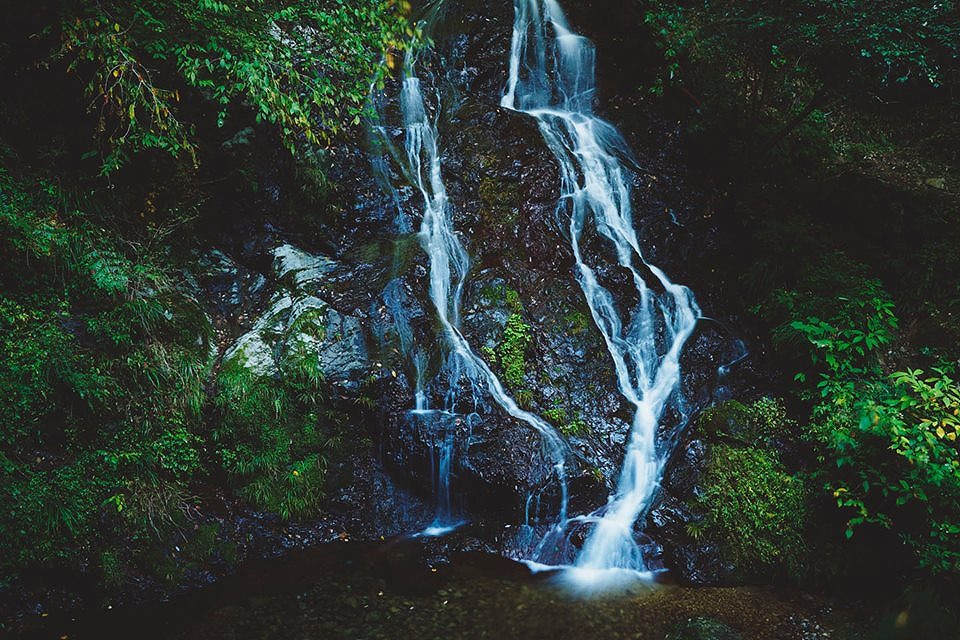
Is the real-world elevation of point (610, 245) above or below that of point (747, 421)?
above

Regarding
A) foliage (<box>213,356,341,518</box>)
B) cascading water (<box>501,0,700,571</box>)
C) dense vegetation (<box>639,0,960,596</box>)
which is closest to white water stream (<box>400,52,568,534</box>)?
cascading water (<box>501,0,700,571</box>)

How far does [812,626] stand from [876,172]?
25.6 ft

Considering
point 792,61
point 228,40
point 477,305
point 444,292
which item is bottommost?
point 477,305

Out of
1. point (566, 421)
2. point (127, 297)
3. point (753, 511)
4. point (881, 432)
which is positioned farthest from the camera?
point (566, 421)

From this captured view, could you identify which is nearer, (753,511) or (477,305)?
(753,511)

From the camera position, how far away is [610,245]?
8.58 m

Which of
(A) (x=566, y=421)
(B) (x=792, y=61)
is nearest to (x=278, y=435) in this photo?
(A) (x=566, y=421)

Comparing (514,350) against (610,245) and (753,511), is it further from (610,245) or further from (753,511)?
(753,511)

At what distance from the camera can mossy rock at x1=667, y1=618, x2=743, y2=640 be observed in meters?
4.88

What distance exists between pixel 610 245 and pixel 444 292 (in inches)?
113

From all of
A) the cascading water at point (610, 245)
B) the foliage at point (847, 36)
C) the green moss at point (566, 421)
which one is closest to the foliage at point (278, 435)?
the green moss at point (566, 421)

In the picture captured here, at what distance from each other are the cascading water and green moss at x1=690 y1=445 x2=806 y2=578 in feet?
2.22

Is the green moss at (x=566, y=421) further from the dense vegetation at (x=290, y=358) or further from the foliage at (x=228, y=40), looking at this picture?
the foliage at (x=228, y=40)

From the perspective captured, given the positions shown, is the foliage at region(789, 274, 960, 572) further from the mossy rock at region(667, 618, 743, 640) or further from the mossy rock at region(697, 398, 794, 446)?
the mossy rock at region(667, 618, 743, 640)
